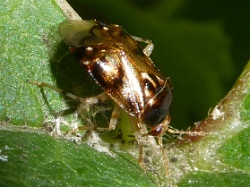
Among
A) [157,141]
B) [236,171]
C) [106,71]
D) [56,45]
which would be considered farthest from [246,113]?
[56,45]

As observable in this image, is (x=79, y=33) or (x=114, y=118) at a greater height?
(x=79, y=33)

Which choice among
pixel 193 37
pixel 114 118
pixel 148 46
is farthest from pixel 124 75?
pixel 193 37

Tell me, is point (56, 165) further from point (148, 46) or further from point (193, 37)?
point (193, 37)

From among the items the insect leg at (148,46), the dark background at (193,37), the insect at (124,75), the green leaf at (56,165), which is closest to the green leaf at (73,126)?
the green leaf at (56,165)

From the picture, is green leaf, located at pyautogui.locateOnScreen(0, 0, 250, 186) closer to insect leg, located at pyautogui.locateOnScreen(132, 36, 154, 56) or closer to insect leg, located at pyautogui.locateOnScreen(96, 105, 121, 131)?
insect leg, located at pyautogui.locateOnScreen(96, 105, 121, 131)

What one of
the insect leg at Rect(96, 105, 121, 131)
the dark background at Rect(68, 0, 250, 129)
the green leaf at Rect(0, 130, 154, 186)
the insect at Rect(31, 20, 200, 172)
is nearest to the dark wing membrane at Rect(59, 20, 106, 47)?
the insect at Rect(31, 20, 200, 172)

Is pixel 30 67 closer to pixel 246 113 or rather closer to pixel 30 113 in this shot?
pixel 30 113
